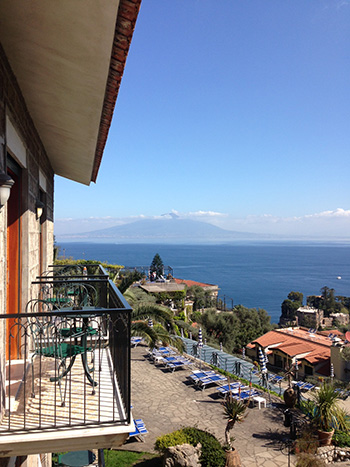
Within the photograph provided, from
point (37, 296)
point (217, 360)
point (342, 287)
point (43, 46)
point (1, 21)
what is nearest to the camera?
point (1, 21)

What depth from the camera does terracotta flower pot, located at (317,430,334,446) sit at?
10898 mm

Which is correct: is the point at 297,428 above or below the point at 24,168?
below

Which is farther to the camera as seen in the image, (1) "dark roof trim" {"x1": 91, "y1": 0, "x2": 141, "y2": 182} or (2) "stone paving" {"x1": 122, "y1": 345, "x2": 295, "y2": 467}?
(2) "stone paving" {"x1": 122, "y1": 345, "x2": 295, "y2": 467}

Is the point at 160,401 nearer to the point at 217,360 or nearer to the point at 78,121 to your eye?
the point at 217,360

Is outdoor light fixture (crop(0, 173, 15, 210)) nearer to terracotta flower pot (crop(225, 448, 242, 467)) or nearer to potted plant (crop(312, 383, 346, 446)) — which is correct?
terracotta flower pot (crop(225, 448, 242, 467))

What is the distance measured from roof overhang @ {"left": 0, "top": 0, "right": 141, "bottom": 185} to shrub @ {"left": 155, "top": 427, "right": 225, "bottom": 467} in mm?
7515

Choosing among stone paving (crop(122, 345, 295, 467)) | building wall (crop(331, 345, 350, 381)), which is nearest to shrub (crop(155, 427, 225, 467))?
stone paving (crop(122, 345, 295, 467))

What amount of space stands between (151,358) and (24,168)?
15.0 m

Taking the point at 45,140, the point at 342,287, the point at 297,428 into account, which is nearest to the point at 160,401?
the point at 297,428

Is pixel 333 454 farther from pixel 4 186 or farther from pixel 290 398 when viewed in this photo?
pixel 4 186

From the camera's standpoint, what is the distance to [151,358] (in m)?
17.9

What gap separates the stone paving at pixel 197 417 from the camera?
33.3 ft

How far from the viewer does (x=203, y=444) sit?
8.98 metres

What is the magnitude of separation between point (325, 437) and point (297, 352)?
16839 mm
